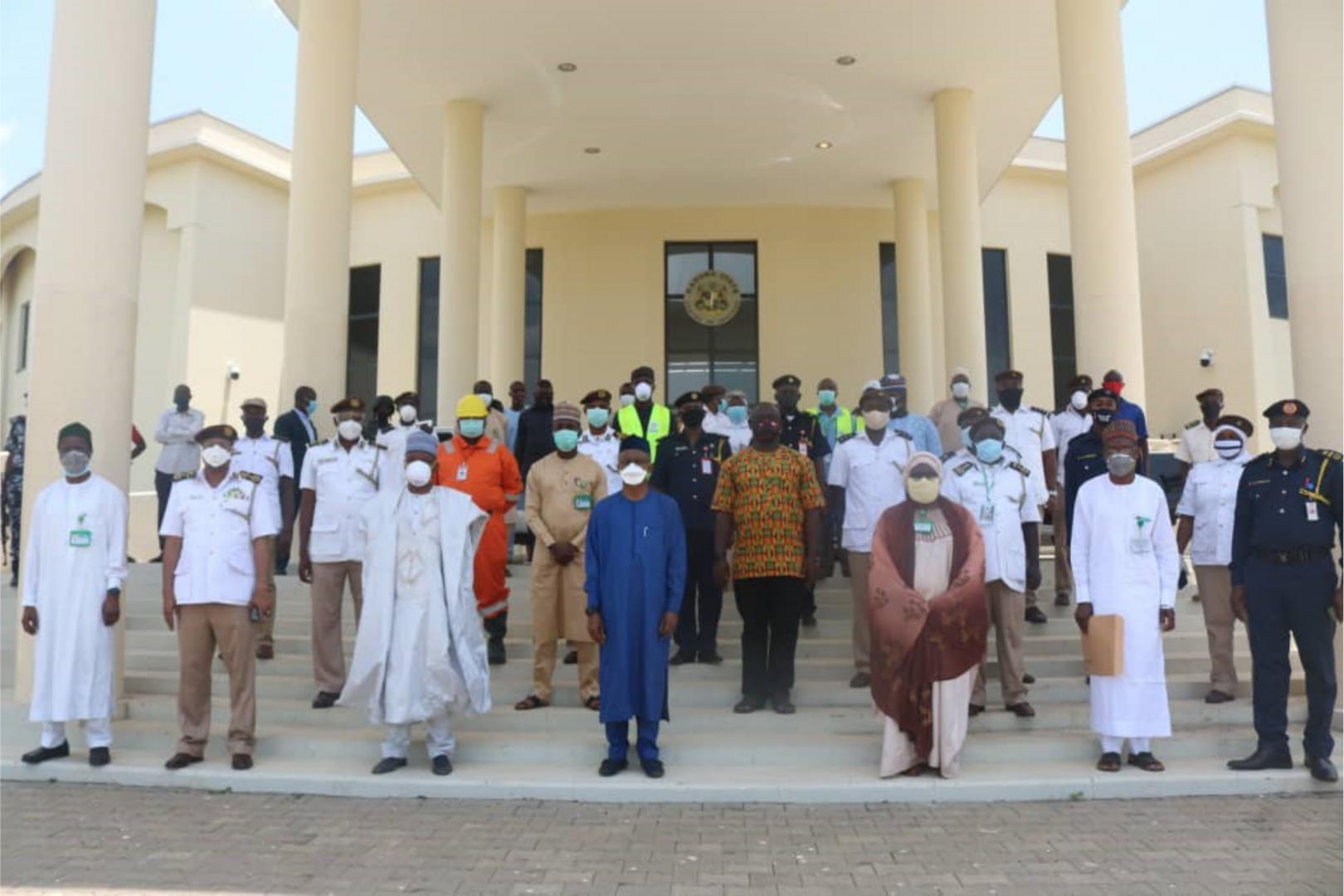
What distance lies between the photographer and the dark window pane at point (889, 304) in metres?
18.6

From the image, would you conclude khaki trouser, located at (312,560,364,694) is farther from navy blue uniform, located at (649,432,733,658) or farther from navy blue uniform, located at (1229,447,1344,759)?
navy blue uniform, located at (1229,447,1344,759)

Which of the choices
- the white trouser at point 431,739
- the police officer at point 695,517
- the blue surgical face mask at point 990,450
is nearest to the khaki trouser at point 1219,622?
the blue surgical face mask at point 990,450

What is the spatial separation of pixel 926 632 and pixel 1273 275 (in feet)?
57.9

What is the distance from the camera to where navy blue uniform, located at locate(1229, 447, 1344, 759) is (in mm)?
5516

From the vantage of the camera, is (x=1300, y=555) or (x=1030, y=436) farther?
(x=1030, y=436)

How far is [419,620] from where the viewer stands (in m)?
5.65

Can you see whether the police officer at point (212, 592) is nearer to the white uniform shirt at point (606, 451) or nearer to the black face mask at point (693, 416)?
the white uniform shirt at point (606, 451)

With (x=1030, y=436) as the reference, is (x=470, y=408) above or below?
above

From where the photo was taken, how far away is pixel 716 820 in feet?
16.5

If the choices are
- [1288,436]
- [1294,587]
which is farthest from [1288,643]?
[1288,436]

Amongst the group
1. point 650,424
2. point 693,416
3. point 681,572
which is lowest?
point 681,572

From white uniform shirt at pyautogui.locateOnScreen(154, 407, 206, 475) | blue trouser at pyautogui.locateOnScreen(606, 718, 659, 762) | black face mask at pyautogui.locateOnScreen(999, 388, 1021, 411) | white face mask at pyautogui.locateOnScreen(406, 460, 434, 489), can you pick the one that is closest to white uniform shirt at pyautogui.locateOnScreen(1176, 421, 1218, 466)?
black face mask at pyautogui.locateOnScreen(999, 388, 1021, 411)

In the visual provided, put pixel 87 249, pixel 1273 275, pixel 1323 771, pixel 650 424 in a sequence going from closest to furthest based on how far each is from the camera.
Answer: pixel 1323 771, pixel 87 249, pixel 650 424, pixel 1273 275

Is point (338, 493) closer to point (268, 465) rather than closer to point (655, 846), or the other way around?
point (268, 465)
